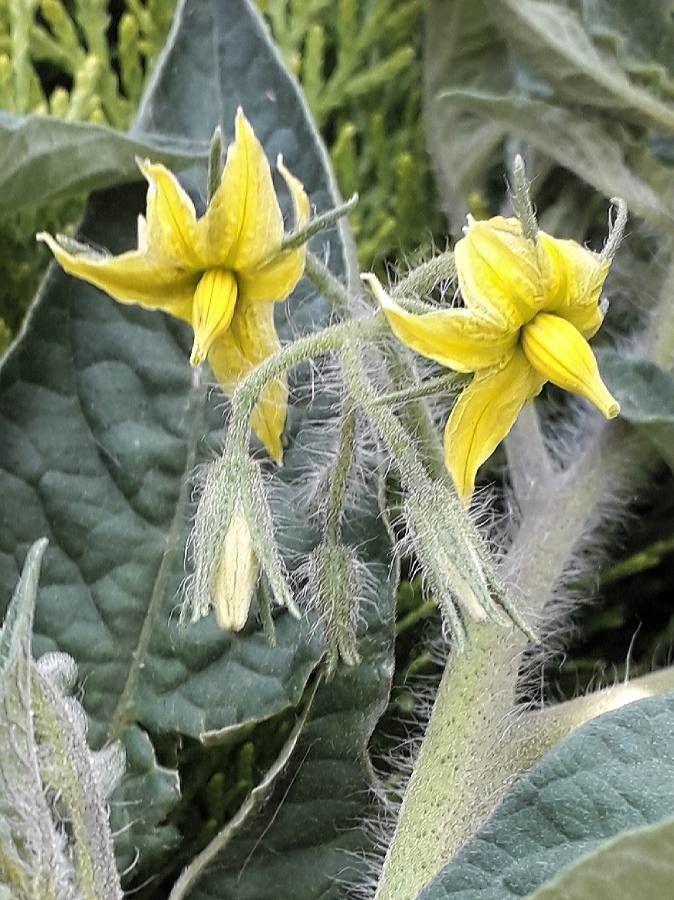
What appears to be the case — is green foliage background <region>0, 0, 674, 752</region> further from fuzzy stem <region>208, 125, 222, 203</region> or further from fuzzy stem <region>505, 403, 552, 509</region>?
fuzzy stem <region>208, 125, 222, 203</region>

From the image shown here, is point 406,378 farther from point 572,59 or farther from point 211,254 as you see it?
point 572,59

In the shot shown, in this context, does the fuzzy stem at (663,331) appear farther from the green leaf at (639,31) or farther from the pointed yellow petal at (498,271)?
the pointed yellow petal at (498,271)

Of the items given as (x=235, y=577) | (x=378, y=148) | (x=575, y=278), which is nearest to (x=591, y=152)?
(x=378, y=148)

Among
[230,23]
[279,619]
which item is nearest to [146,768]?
[279,619]

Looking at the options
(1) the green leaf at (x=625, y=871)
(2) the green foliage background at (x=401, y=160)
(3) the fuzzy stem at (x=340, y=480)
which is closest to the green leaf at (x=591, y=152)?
(2) the green foliage background at (x=401, y=160)

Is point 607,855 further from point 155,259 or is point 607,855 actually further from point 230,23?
point 230,23

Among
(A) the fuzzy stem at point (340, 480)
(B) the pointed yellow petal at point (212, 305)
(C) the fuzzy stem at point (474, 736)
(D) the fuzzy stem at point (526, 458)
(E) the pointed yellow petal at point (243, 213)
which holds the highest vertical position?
(E) the pointed yellow petal at point (243, 213)
